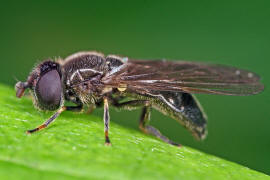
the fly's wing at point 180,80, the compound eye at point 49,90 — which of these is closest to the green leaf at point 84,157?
the compound eye at point 49,90

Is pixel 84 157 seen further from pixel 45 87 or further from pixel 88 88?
pixel 88 88

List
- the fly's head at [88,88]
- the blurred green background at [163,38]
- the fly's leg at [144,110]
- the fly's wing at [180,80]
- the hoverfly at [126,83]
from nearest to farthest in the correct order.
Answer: the hoverfly at [126,83], the fly's wing at [180,80], the fly's head at [88,88], the fly's leg at [144,110], the blurred green background at [163,38]

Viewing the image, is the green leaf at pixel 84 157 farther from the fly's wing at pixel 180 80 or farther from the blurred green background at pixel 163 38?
the blurred green background at pixel 163 38

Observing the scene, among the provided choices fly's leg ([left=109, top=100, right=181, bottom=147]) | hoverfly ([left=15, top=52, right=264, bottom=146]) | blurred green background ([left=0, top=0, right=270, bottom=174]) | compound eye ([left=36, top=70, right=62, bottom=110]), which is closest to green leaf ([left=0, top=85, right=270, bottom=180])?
compound eye ([left=36, top=70, right=62, bottom=110])

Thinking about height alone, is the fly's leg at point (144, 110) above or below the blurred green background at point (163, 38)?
below

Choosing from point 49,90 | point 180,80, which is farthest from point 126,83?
point 49,90

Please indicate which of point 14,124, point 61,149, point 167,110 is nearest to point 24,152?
point 61,149

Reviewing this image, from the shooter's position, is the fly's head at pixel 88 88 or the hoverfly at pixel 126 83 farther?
the fly's head at pixel 88 88

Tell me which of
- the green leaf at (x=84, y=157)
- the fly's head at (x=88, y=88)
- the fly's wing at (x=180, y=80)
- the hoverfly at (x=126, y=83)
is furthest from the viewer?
the fly's head at (x=88, y=88)
